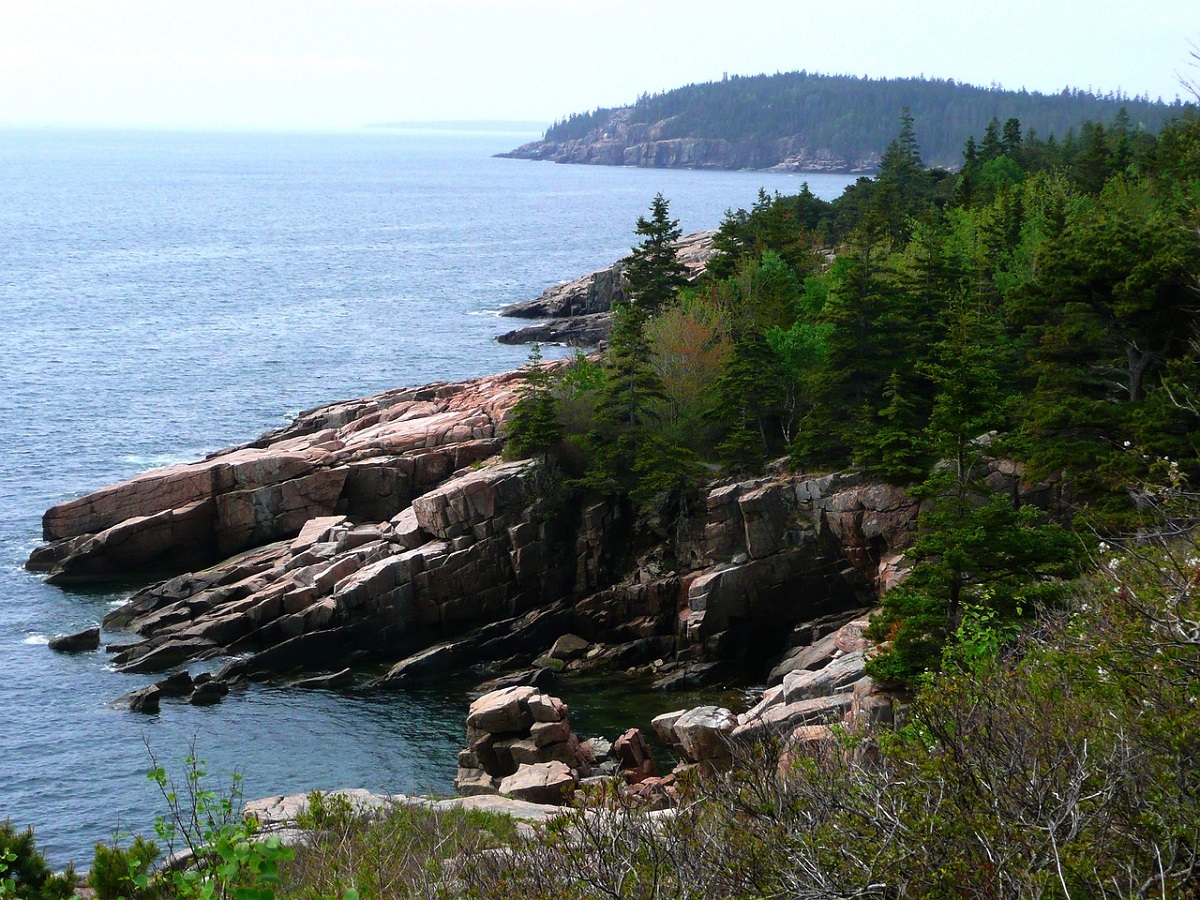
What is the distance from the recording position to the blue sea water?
41.3m

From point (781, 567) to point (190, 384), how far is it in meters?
62.3

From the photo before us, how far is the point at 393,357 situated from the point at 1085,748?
95.9 m

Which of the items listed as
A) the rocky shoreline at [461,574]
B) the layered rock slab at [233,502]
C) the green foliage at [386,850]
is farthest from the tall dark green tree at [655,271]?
the green foliage at [386,850]

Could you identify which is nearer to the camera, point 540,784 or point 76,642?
point 540,784

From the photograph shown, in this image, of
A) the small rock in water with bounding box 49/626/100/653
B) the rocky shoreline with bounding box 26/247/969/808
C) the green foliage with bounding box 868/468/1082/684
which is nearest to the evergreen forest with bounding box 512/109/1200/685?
the green foliage with bounding box 868/468/1082/684

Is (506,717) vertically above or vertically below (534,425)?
below

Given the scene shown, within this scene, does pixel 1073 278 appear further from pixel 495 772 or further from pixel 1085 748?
pixel 1085 748

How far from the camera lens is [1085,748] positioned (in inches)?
452

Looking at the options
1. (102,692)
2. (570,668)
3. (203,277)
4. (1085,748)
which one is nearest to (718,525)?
(570,668)

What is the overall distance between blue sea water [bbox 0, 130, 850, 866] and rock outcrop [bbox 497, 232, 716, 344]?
402 centimetres

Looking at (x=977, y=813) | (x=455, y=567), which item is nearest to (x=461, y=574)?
(x=455, y=567)

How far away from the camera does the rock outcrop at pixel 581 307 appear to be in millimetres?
105062

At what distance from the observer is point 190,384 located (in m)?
93.3

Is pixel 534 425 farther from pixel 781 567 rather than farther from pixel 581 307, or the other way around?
pixel 581 307
